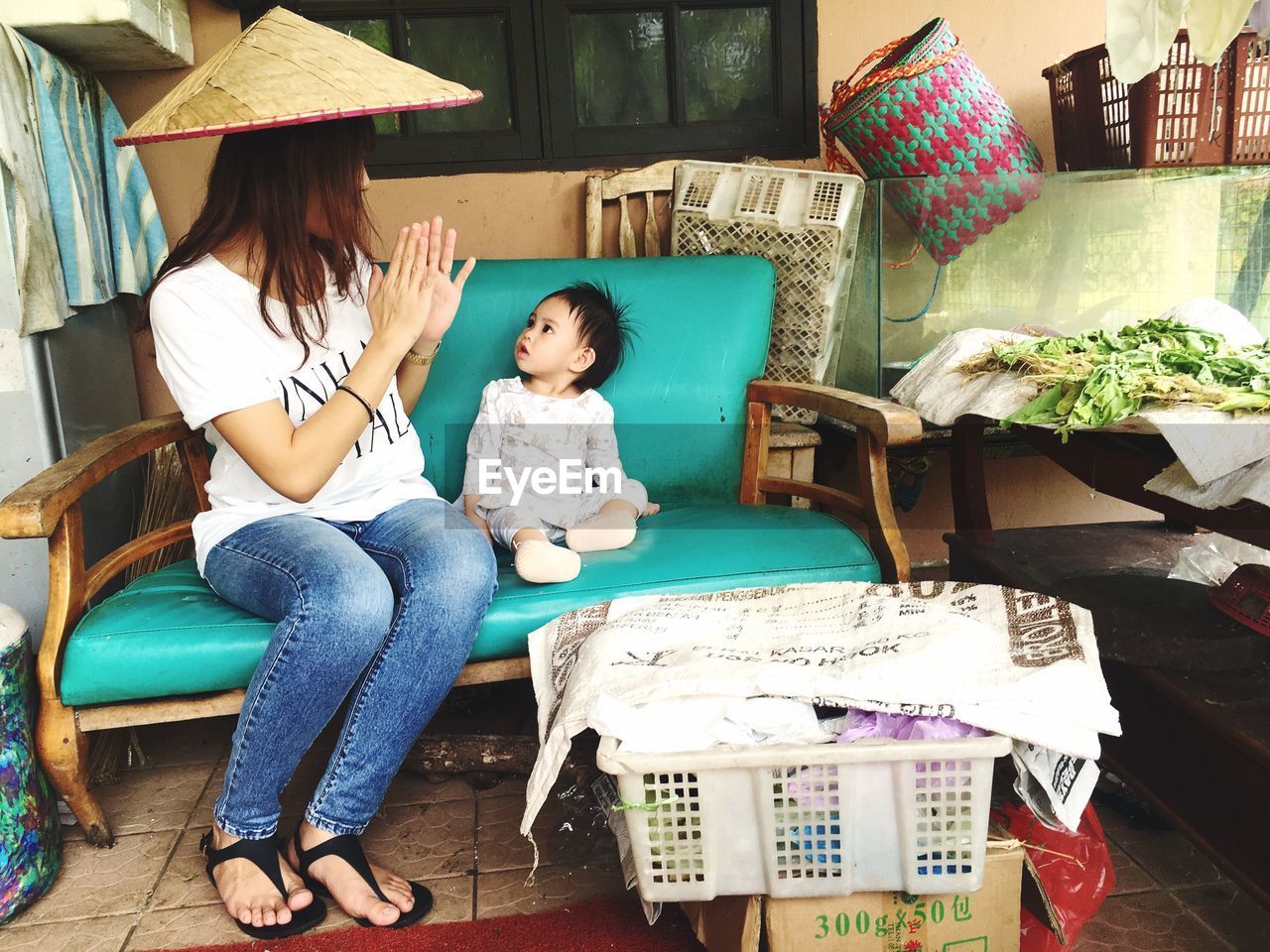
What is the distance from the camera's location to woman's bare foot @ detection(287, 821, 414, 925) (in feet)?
5.46

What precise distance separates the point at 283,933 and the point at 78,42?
2.02m

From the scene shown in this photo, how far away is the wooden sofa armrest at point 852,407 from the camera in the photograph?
6.25 feet

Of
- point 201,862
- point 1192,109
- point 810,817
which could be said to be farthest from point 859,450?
point 201,862

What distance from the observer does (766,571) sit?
6.12 feet

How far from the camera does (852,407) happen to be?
204 cm

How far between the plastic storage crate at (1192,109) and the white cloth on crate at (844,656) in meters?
1.41

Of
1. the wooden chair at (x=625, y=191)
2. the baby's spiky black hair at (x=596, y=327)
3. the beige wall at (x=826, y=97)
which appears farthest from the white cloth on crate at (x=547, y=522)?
the beige wall at (x=826, y=97)

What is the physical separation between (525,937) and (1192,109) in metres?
2.32

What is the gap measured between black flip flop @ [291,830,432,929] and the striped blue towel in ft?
4.71

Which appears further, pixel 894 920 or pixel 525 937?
pixel 525 937

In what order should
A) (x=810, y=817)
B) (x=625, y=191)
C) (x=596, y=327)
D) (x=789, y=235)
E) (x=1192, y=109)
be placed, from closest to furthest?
1. (x=810, y=817)
2. (x=596, y=327)
3. (x=1192, y=109)
4. (x=789, y=235)
5. (x=625, y=191)

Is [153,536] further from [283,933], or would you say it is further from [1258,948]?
[1258,948]

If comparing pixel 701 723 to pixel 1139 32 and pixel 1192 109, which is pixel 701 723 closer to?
pixel 1139 32

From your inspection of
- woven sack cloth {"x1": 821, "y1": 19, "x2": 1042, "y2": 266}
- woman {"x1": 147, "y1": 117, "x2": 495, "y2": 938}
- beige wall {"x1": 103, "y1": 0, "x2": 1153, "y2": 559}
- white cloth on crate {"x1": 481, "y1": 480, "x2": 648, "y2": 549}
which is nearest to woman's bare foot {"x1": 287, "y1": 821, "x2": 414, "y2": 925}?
woman {"x1": 147, "y1": 117, "x2": 495, "y2": 938}
